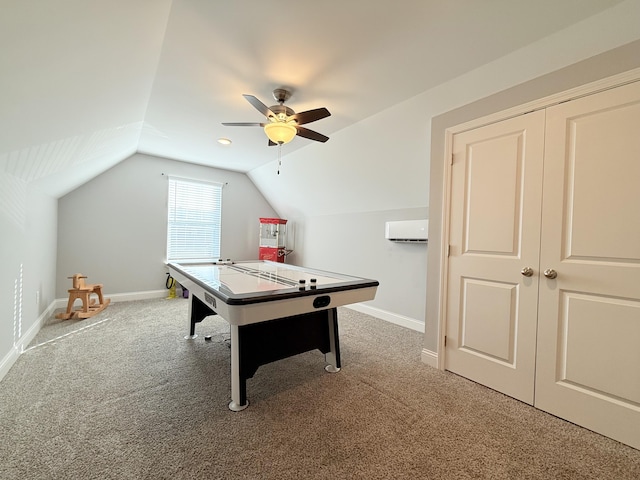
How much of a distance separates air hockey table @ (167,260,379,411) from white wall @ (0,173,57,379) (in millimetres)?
1328

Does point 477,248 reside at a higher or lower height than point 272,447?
higher

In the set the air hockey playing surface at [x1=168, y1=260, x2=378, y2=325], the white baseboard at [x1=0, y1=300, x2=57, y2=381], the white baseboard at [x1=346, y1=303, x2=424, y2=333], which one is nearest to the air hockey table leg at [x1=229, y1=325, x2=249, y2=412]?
the air hockey playing surface at [x1=168, y1=260, x2=378, y2=325]

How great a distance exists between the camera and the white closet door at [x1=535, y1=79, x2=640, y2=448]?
59.9 inches

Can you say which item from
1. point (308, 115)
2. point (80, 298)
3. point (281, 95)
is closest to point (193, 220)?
point (80, 298)

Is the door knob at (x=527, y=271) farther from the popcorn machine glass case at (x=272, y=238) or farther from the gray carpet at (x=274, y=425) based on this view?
the popcorn machine glass case at (x=272, y=238)

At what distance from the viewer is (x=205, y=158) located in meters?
4.72

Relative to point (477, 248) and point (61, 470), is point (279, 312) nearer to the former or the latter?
point (61, 470)

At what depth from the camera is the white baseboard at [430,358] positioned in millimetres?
2406

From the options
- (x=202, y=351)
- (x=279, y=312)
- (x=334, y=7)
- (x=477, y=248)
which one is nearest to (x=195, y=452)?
(x=279, y=312)

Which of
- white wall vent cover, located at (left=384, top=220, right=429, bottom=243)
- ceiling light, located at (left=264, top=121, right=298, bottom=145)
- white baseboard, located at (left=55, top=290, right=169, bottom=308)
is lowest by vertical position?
white baseboard, located at (left=55, top=290, right=169, bottom=308)

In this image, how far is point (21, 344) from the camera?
2473 millimetres

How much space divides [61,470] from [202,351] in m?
1.37

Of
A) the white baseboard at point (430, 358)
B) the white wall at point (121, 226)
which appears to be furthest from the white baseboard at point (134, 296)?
the white baseboard at point (430, 358)

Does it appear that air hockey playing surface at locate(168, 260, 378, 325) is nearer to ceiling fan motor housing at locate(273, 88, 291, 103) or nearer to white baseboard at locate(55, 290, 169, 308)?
ceiling fan motor housing at locate(273, 88, 291, 103)
